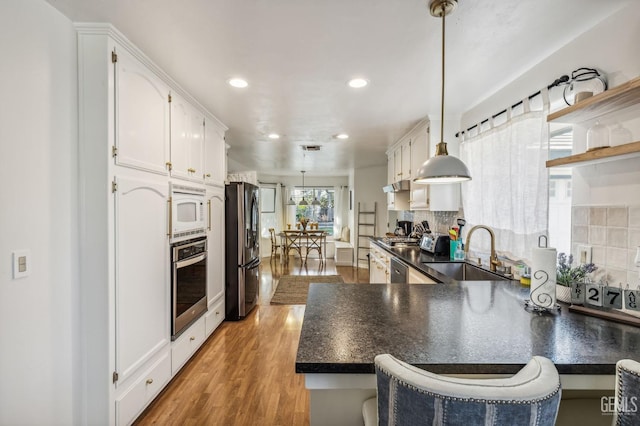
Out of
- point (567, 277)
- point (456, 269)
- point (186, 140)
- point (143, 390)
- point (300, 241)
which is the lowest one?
point (143, 390)

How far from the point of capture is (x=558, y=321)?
1.18 meters

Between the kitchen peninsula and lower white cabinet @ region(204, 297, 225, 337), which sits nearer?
the kitchen peninsula

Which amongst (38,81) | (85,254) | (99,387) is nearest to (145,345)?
(99,387)

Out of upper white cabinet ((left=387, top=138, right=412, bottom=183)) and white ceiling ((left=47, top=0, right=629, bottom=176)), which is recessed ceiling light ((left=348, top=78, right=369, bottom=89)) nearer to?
white ceiling ((left=47, top=0, right=629, bottom=176))

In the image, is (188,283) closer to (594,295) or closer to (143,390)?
(143,390)

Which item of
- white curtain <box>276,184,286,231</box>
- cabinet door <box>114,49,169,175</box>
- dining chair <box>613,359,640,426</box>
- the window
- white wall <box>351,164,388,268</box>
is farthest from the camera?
the window

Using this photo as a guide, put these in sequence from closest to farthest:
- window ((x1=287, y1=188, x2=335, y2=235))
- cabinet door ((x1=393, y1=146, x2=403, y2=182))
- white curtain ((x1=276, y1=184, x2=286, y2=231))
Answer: cabinet door ((x1=393, y1=146, x2=403, y2=182)), white curtain ((x1=276, y1=184, x2=286, y2=231)), window ((x1=287, y1=188, x2=335, y2=235))

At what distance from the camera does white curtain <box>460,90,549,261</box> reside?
6.09ft

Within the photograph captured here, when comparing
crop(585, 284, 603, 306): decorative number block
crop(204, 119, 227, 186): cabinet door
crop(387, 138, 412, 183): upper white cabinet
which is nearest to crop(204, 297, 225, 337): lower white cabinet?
crop(204, 119, 227, 186): cabinet door

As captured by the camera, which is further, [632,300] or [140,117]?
[140,117]


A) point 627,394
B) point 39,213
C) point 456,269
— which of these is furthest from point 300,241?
point 627,394

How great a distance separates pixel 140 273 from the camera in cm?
186

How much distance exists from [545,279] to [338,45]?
1637 mm

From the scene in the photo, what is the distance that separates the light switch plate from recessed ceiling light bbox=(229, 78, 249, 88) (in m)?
1.64
